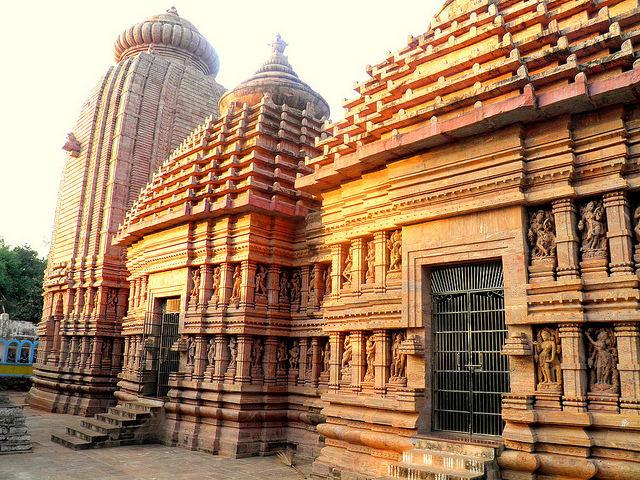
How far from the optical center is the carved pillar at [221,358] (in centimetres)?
1187

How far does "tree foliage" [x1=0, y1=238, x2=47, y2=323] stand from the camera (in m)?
38.1

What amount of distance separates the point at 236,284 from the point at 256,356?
1772 millimetres

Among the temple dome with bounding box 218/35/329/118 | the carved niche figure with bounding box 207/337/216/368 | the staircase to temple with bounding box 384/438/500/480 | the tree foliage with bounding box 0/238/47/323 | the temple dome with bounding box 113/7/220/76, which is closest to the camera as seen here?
the staircase to temple with bounding box 384/438/500/480

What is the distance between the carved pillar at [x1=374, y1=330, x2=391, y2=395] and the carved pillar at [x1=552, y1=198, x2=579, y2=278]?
3014mm

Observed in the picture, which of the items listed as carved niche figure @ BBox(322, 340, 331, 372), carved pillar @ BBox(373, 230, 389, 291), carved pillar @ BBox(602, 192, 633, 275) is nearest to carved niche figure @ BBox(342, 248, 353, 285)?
carved pillar @ BBox(373, 230, 389, 291)

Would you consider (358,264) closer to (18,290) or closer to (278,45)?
(278,45)

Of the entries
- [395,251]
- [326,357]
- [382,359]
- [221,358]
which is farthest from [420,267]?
[221,358]

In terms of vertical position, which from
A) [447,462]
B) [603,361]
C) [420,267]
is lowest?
[447,462]

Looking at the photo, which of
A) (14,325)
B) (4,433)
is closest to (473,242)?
(4,433)

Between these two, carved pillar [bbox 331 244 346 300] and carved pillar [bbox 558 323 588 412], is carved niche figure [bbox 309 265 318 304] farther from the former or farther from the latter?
carved pillar [bbox 558 323 588 412]

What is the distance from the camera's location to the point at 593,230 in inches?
272

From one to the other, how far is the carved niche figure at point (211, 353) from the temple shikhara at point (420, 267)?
0.31 ft

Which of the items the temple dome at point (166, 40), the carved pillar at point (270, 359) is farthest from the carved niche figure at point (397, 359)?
the temple dome at point (166, 40)

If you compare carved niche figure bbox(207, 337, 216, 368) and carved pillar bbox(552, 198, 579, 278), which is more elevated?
carved pillar bbox(552, 198, 579, 278)
